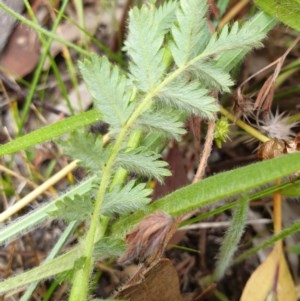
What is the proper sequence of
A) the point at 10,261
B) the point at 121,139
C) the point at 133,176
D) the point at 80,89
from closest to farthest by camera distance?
the point at 121,139, the point at 133,176, the point at 10,261, the point at 80,89

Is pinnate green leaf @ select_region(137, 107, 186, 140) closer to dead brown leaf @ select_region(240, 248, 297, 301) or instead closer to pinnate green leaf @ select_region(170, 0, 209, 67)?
pinnate green leaf @ select_region(170, 0, 209, 67)

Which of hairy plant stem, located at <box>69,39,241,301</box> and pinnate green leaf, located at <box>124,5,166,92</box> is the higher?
pinnate green leaf, located at <box>124,5,166,92</box>

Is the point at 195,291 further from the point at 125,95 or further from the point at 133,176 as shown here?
the point at 125,95

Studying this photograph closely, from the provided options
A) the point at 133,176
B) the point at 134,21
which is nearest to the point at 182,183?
the point at 133,176

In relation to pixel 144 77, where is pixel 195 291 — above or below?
below

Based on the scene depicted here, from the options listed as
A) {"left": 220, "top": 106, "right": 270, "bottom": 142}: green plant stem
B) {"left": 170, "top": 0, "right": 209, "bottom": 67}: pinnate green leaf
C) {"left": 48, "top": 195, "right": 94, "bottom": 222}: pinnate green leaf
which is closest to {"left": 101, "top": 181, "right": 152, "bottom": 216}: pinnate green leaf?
{"left": 48, "top": 195, "right": 94, "bottom": 222}: pinnate green leaf

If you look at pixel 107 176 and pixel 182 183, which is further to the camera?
pixel 182 183

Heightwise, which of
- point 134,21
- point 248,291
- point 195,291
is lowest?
point 195,291

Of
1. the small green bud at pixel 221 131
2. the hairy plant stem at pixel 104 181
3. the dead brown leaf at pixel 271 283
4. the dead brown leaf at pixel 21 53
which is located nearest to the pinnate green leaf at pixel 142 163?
the hairy plant stem at pixel 104 181
